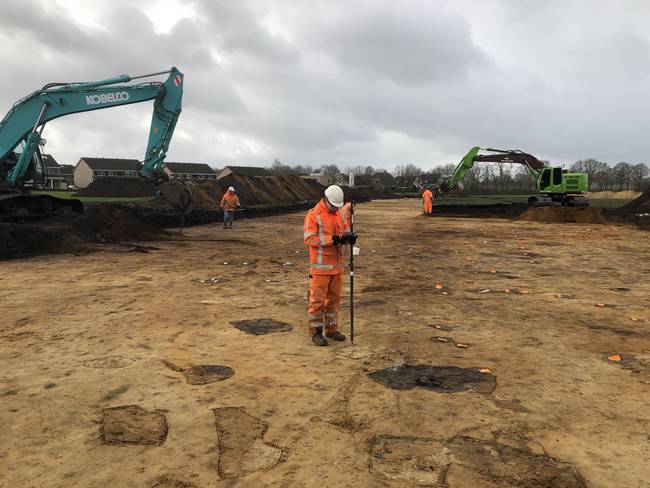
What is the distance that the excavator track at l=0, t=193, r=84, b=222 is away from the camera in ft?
52.2

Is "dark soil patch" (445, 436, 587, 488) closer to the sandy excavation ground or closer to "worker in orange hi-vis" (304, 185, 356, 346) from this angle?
the sandy excavation ground

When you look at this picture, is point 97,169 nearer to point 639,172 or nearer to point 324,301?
point 324,301

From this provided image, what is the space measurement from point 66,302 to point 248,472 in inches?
232

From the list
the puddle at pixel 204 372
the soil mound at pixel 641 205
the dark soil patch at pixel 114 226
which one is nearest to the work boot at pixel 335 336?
the puddle at pixel 204 372

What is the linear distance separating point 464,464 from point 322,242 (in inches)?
117

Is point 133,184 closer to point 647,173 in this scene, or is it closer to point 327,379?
point 327,379

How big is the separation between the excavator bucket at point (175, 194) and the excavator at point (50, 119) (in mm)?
583

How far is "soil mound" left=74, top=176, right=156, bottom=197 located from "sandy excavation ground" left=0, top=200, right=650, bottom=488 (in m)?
41.1

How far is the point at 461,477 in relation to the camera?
3.04 meters

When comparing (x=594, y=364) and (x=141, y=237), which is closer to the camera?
(x=594, y=364)

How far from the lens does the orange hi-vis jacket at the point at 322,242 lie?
5.54 m

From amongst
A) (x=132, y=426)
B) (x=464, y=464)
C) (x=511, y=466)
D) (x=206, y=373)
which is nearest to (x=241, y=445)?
(x=132, y=426)

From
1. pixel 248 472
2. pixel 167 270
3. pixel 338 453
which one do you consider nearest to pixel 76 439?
pixel 248 472

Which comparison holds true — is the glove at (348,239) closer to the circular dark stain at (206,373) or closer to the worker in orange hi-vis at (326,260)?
the worker in orange hi-vis at (326,260)
